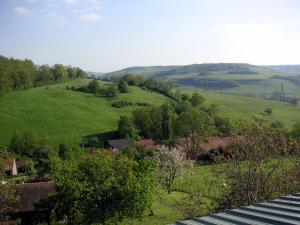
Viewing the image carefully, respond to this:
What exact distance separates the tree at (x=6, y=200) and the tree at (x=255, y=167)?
15.9 metres

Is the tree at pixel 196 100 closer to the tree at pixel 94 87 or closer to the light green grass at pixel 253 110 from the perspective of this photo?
the light green grass at pixel 253 110

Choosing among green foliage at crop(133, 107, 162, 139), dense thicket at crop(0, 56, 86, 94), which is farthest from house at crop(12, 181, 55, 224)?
dense thicket at crop(0, 56, 86, 94)

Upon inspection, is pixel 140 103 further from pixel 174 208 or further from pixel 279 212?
pixel 279 212

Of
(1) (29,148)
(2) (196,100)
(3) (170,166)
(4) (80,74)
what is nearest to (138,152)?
(3) (170,166)

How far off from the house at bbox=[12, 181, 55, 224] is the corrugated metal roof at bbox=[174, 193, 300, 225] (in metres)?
25.0

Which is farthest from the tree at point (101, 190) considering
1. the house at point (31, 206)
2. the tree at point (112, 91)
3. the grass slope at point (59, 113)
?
the tree at point (112, 91)

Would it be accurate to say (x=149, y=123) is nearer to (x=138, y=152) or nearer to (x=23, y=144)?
(x=138, y=152)

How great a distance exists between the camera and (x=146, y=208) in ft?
96.8

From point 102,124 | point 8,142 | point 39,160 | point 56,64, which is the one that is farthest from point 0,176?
point 56,64

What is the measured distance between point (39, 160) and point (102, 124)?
2554 centimetres

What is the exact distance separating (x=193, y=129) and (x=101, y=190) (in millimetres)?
45416

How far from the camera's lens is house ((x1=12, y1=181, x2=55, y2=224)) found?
32281 mm

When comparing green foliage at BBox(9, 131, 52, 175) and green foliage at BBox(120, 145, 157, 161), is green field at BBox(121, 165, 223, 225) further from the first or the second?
green foliage at BBox(9, 131, 52, 175)

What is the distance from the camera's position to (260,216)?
8.61m
